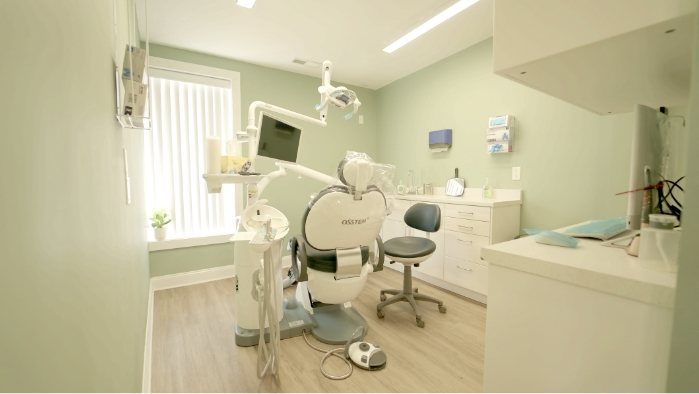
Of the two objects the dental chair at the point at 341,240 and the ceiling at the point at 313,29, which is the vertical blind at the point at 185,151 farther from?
the dental chair at the point at 341,240

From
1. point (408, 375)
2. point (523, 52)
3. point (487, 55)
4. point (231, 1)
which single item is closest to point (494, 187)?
point (487, 55)

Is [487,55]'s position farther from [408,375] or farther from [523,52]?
[408,375]

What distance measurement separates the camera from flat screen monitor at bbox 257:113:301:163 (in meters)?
1.77

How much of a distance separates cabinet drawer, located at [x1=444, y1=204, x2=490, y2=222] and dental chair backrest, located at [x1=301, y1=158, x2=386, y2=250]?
1.23m

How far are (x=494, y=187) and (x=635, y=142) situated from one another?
218 cm

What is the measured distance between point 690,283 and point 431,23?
8.83ft

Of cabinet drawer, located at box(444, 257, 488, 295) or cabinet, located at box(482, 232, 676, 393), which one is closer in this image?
cabinet, located at box(482, 232, 676, 393)

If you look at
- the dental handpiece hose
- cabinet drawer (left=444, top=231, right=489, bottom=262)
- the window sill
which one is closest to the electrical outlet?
cabinet drawer (left=444, top=231, right=489, bottom=262)

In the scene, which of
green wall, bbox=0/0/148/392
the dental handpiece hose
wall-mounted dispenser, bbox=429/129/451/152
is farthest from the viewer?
wall-mounted dispenser, bbox=429/129/451/152

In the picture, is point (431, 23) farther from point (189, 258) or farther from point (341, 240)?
point (189, 258)

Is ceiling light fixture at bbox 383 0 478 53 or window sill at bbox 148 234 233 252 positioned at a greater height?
ceiling light fixture at bbox 383 0 478 53

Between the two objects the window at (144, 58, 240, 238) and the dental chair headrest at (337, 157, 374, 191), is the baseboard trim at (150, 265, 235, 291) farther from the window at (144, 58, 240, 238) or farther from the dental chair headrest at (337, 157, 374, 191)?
the dental chair headrest at (337, 157, 374, 191)

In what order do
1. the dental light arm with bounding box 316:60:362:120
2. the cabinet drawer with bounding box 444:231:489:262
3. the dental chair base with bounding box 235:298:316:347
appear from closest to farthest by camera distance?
1. the dental chair base with bounding box 235:298:316:347
2. the dental light arm with bounding box 316:60:362:120
3. the cabinet drawer with bounding box 444:231:489:262

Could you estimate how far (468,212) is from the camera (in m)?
2.64
